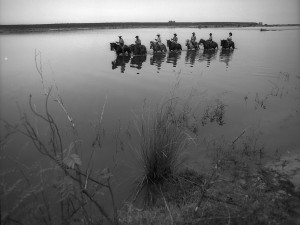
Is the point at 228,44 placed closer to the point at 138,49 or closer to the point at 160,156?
the point at 138,49

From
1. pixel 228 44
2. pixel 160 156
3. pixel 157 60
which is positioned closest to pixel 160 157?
pixel 160 156

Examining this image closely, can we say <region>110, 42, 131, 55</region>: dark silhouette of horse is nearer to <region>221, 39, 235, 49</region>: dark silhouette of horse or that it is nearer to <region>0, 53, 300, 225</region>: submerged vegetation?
<region>221, 39, 235, 49</region>: dark silhouette of horse

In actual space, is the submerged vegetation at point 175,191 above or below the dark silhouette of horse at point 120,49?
below

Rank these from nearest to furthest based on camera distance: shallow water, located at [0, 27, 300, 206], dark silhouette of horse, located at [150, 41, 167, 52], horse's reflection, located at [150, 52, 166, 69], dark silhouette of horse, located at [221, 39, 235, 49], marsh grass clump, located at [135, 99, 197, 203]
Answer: marsh grass clump, located at [135, 99, 197, 203] < shallow water, located at [0, 27, 300, 206] < horse's reflection, located at [150, 52, 166, 69] < dark silhouette of horse, located at [150, 41, 167, 52] < dark silhouette of horse, located at [221, 39, 235, 49]

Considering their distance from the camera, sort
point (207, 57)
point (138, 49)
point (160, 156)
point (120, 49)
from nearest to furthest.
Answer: point (160, 156) < point (207, 57) < point (120, 49) < point (138, 49)

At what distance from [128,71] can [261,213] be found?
12.0m

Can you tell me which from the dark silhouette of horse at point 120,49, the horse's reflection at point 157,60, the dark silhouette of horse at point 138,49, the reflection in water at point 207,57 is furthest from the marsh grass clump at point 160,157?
the dark silhouette of horse at point 138,49

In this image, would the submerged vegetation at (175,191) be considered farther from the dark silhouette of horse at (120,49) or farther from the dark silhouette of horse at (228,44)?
the dark silhouette of horse at (228,44)

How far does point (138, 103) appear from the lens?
870 centimetres

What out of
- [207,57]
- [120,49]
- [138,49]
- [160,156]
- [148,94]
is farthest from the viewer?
[138,49]

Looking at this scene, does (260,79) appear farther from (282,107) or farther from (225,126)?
(225,126)

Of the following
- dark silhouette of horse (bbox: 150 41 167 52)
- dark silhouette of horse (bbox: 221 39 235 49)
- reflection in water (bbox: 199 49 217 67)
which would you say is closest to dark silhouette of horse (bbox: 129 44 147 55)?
dark silhouette of horse (bbox: 150 41 167 52)

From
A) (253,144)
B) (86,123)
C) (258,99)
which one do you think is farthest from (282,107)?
(86,123)

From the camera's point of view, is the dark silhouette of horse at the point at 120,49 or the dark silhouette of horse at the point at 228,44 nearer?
the dark silhouette of horse at the point at 120,49
